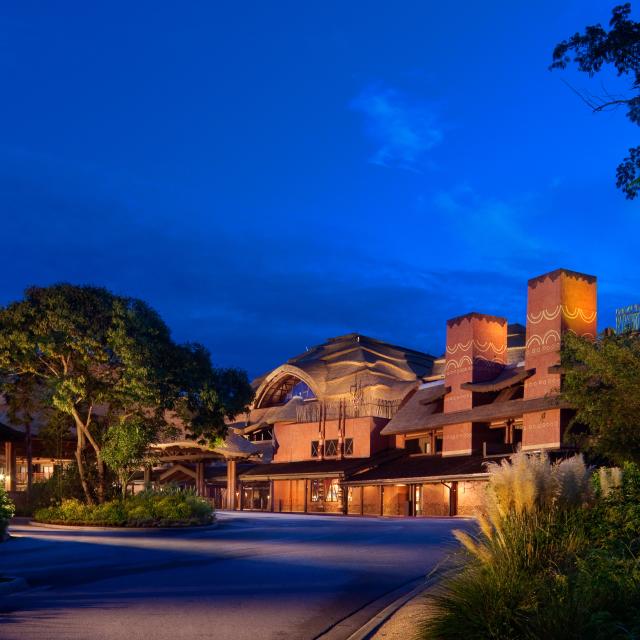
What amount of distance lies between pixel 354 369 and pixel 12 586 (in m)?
55.3

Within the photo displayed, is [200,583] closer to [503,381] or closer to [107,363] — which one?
[107,363]

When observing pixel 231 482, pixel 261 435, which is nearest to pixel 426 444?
pixel 231 482

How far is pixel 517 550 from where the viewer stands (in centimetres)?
895

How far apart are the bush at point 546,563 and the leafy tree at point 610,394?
34.9 ft

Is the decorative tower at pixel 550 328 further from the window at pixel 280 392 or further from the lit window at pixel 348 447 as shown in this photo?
the window at pixel 280 392

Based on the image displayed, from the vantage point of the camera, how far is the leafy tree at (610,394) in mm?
22172

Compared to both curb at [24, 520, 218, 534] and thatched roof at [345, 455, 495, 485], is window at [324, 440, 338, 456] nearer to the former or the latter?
thatched roof at [345, 455, 495, 485]

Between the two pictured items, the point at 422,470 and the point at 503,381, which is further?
the point at 422,470

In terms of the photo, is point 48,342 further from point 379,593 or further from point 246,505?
point 246,505

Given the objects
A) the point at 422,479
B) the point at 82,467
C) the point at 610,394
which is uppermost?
the point at 610,394

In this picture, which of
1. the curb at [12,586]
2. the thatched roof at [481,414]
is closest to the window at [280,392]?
the thatched roof at [481,414]

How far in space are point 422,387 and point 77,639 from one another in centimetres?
5024

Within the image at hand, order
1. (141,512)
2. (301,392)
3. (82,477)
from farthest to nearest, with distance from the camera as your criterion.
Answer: (301,392) < (82,477) < (141,512)

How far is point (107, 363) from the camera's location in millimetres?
31391
